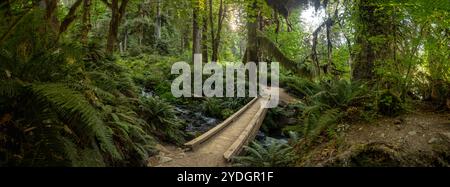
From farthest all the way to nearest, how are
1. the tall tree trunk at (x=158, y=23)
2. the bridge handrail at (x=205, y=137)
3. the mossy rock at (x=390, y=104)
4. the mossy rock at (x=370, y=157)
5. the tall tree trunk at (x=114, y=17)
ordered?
the tall tree trunk at (x=158, y=23)
the tall tree trunk at (x=114, y=17)
the bridge handrail at (x=205, y=137)
the mossy rock at (x=390, y=104)
the mossy rock at (x=370, y=157)

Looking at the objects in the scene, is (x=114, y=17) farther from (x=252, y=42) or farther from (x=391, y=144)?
(x=252, y=42)

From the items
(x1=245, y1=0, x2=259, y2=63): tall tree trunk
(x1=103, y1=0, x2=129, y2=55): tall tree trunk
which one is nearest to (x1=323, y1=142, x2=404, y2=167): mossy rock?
(x1=103, y1=0, x2=129, y2=55): tall tree trunk

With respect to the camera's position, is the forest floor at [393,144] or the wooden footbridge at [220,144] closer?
the forest floor at [393,144]

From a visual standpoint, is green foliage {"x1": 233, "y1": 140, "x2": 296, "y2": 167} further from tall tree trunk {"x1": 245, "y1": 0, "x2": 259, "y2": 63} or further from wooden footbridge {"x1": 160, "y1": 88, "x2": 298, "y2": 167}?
tall tree trunk {"x1": 245, "y1": 0, "x2": 259, "y2": 63}

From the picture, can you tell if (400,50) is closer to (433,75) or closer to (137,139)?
(433,75)

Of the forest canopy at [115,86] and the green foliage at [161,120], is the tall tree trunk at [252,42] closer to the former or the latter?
the forest canopy at [115,86]

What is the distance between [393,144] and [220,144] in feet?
13.5

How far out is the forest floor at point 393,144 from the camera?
3609 millimetres

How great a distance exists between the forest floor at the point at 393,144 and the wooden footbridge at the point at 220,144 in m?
2.05

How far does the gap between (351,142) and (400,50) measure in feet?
8.34

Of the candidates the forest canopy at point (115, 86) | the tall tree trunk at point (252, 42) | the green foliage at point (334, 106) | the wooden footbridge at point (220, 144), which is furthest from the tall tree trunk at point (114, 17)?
the tall tree trunk at point (252, 42)

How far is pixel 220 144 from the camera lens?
7418mm

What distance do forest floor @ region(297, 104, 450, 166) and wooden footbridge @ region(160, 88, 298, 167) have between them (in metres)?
2.05
